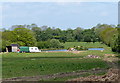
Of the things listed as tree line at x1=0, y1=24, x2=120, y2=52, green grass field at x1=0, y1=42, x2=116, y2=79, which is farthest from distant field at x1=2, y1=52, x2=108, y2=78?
tree line at x1=0, y1=24, x2=120, y2=52

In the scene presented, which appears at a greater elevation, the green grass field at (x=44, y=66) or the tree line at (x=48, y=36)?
the tree line at (x=48, y=36)

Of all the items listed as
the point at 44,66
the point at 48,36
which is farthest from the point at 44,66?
the point at 48,36

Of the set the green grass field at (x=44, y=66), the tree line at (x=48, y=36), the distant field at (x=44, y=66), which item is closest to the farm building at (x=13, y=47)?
the tree line at (x=48, y=36)

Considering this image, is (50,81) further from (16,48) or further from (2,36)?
(2,36)

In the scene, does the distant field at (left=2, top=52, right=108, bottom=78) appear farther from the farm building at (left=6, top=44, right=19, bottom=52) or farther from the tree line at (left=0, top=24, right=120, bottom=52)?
the farm building at (left=6, top=44, right=19, bottom=52)

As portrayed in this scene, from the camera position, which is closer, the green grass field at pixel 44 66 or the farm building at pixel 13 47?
the green grass field at pixel 44 66

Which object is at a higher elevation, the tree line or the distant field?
the tree line

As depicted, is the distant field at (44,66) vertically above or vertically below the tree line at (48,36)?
below

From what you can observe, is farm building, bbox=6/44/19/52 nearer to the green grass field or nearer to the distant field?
the green grass field

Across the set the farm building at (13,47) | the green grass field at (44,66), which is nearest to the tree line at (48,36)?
the farm building at (13,47)

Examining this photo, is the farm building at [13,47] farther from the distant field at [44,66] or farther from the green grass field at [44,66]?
the distant field at [44,66]

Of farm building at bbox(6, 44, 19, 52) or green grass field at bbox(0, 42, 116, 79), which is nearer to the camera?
green grass field at bbox(0, 42, 116, 79)

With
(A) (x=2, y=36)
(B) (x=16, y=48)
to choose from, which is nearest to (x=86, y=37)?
(A) (x=2, y=36)

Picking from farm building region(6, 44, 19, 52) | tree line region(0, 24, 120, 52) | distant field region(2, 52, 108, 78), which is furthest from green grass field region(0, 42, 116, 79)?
farm building region(6, 44, 19, 52)
